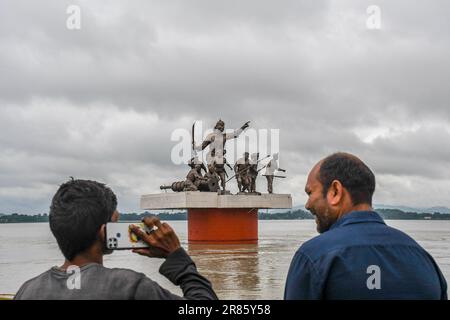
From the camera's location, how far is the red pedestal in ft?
81.9

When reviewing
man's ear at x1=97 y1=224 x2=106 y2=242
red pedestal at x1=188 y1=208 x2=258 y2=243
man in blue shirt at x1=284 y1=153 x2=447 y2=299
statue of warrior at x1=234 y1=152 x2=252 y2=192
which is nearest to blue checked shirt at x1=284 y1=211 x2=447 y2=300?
man in blue shirt at x1=284 y1=153 x2=447 y2=299

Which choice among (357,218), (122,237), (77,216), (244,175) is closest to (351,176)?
(357,218)

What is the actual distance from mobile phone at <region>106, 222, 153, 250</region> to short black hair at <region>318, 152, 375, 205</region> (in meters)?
0.79

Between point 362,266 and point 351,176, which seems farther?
point 351,176

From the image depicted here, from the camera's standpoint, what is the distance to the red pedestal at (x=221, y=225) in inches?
982

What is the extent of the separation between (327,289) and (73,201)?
0.97 meters

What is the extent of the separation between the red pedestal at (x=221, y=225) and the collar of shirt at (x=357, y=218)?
22576 millimetres

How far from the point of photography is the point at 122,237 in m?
2.10

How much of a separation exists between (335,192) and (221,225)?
22.8 meters

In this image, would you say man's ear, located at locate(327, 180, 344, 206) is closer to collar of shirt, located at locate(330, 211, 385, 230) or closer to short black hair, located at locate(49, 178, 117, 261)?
collar of shirt, located at locate(330, 211, 385, 230)

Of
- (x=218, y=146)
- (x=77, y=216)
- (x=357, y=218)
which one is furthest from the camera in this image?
(x=218, y=146)

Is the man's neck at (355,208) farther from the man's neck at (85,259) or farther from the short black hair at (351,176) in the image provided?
the man's neck at (85,259)

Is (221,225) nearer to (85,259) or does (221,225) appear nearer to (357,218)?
(357,218)
